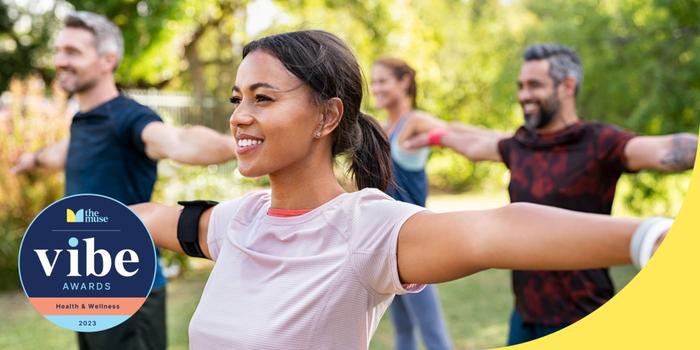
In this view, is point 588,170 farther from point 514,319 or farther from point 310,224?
point 310,224

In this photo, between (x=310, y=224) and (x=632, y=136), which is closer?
(x=310, y=224)

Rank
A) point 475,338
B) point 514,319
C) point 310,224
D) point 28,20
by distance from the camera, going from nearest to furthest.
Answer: point 310,224 < point 514,319 < point 475,338 < point 28,20

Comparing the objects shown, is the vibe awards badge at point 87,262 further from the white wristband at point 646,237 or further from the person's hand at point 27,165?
the person's hand at point 27,165

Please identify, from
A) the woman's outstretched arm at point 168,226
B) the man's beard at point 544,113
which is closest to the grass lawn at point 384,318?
the man's beard at point 544,113

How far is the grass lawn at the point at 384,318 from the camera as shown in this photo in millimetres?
5768

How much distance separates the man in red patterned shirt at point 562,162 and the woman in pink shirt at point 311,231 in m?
1.91

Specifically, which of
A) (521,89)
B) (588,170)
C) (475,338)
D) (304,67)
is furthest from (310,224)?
(475,338)

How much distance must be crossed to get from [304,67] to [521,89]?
2576mm

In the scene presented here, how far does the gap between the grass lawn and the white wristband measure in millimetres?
4607

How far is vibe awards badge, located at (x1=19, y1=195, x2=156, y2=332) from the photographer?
1.71m

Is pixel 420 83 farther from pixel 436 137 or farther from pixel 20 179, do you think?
pixel 436 137

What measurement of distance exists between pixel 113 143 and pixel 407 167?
2.02m

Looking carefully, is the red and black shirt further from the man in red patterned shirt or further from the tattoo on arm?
the tattoo on arm

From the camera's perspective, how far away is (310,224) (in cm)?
164
